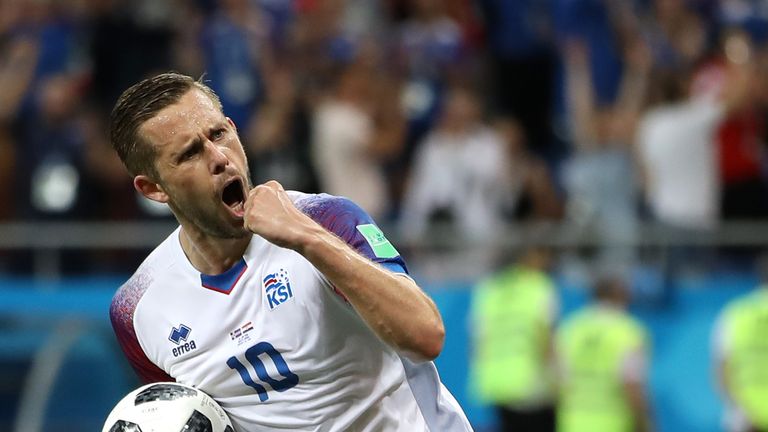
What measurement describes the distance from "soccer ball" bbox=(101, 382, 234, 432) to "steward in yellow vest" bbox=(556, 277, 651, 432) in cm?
631

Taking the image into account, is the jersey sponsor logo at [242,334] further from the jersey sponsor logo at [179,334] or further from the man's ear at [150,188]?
the man's ear at [150,188]

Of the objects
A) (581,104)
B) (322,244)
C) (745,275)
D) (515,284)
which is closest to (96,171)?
(515,284)

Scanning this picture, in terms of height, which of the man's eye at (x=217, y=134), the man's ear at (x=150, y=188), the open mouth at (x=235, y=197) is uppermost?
the man's eye at (x=217, y=134)

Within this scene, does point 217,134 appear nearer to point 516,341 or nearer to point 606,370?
point 606,370

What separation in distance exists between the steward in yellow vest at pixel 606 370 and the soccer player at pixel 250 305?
6.01 meters

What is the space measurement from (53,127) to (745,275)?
5.37 m

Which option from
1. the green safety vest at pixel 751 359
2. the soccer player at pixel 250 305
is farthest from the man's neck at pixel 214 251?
the green safety vest at pixel 751 359

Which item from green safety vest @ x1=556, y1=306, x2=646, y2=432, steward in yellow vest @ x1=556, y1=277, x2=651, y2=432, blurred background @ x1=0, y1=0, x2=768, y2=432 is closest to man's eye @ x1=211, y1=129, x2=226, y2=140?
blurred background @ x1=0, y1=0, x2=768, y2=432

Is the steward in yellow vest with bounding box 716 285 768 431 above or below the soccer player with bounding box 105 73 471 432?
below

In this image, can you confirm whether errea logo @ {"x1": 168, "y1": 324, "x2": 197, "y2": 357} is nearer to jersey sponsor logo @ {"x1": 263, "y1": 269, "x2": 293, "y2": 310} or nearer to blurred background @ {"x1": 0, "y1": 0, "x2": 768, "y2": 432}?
jersey sponsor logo @ {"x1": 263, "y1": 269, "x2": 293, "y2": 310}

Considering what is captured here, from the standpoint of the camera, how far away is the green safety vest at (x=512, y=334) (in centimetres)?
1009

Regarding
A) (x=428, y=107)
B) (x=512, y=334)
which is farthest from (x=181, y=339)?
(x=428, y=107)

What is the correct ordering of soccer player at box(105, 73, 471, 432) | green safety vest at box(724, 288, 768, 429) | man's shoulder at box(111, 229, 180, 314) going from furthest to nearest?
green safety vest at box(724, 288, 768, 429)
man's shoulder at box(111, 229, 180, 314)
soccer player at box(105, 73, 471, 432)

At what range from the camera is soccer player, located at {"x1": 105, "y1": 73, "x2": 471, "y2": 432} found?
3.69 m
